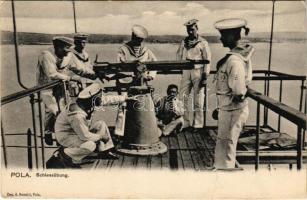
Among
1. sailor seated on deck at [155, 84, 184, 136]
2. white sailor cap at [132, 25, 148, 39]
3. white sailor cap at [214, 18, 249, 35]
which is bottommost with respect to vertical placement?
sailor seated on deck at [155, 84, 184, 136]

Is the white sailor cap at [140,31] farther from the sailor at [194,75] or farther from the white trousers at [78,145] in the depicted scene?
the white trousers at [78,145]

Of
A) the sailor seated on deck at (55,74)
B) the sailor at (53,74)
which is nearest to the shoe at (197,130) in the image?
the sailor seated on deck at (55,74)

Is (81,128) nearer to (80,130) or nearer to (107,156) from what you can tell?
(80,130)

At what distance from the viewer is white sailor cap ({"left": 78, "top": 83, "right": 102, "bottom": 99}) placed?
3551mm

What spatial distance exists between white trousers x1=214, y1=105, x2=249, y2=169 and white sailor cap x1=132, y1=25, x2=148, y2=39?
830 millimetres

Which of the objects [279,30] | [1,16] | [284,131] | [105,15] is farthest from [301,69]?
[1,16]

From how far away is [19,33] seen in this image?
353 centimetres

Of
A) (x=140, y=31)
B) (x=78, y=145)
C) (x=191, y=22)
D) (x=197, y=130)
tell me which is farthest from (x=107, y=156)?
(x=191, y=22)

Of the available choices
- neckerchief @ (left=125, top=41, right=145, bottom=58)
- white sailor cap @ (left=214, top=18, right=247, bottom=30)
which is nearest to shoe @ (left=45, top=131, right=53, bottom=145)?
neckerchief @ (left=125, top=41, right=145, bottom=58)

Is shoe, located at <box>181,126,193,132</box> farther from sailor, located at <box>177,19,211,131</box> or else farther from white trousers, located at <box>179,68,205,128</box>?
white trousers, located at <box>179,68,205,128</box>

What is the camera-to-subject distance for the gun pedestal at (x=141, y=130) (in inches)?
149

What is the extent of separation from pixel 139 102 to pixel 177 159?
56 centimetres

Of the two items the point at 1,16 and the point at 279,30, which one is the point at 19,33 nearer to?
the point at 1,16

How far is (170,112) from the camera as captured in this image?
153 inches
